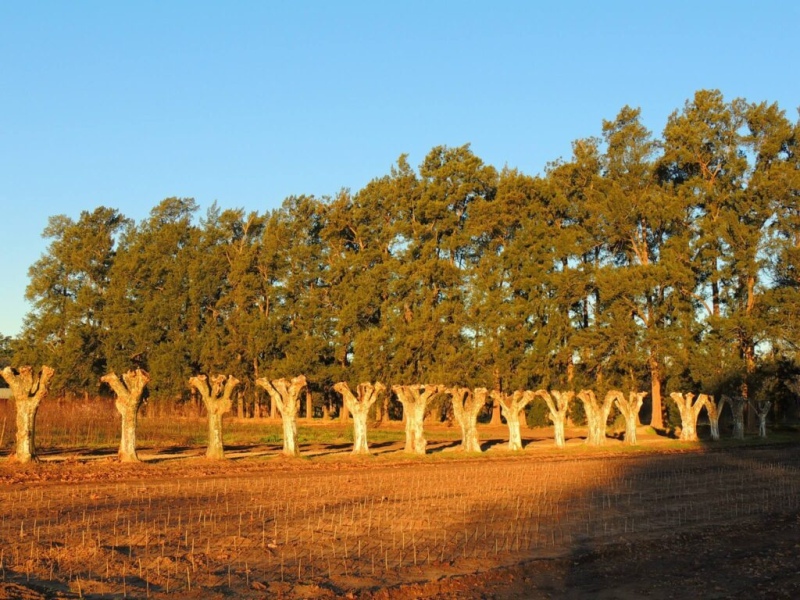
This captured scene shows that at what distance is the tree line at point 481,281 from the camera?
5844 centimetres

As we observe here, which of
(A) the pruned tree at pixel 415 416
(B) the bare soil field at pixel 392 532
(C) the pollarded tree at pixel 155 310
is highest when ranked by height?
(C) the pollarded tree at pixel 155 310

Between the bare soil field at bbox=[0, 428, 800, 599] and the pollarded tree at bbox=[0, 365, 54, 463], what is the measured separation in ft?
4.79

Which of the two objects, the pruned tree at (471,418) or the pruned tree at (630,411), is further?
the pruned tree at (630,411)

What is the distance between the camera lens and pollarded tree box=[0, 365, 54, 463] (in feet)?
98.3

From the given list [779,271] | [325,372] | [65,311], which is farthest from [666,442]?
[65,311]

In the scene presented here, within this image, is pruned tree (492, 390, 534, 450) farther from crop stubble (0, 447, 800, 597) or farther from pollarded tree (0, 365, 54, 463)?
pollarded tree (0, 365, 54, 463)

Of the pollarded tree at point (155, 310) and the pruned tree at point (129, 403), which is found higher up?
the pollarded tree at point (155, 310)

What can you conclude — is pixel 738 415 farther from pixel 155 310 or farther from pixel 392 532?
pixel 155 310

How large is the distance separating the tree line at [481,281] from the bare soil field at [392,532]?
3031 centimetres

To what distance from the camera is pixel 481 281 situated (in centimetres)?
6444

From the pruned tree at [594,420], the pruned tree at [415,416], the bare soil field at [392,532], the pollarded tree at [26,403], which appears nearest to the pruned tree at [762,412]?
the pruned tree at [594,420]

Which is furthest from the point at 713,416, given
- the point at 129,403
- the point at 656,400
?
the point at 129,403

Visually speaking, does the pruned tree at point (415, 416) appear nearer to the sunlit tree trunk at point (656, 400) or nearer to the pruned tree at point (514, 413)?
the pruned tree at point (514, 413)

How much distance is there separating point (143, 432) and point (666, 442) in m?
31.5
